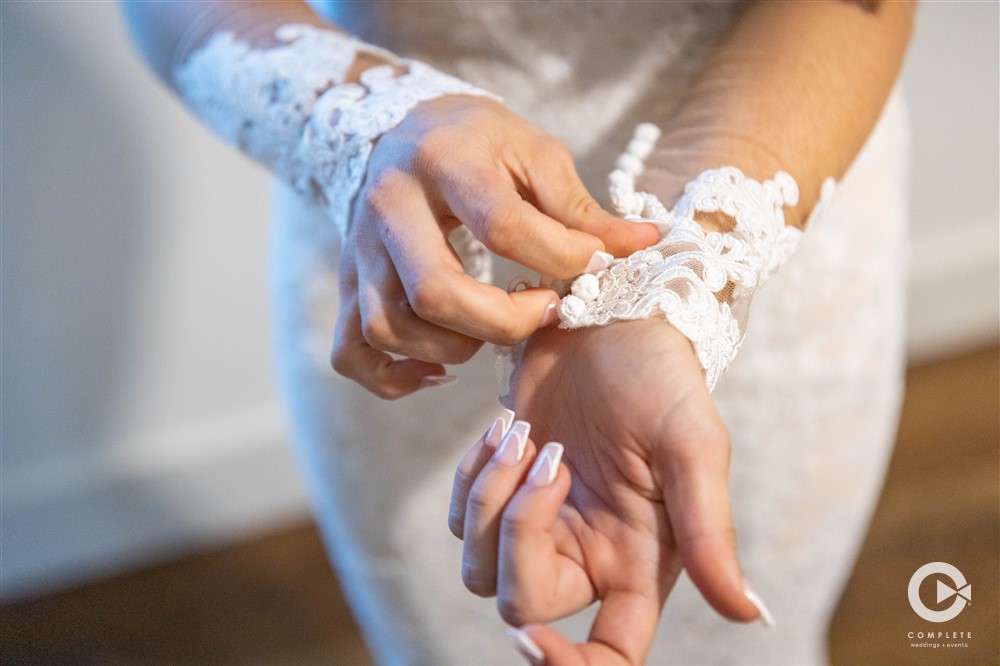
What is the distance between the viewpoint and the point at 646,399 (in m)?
0.41

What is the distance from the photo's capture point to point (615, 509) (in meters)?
0.42

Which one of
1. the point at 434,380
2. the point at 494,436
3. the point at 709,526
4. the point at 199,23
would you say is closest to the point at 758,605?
the point at 709,526

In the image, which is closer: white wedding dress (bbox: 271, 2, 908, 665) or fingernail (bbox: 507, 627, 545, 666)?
fingernail (bbox: 507, 627, 545, 666)

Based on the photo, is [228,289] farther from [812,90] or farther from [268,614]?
[812,90]

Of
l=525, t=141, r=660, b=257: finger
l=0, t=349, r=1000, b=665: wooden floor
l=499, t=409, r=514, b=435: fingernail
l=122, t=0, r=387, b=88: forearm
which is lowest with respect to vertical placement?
l=0, t=349, r=1000, b=665: wooden floor

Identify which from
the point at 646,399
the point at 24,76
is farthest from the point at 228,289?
the point at 646,399

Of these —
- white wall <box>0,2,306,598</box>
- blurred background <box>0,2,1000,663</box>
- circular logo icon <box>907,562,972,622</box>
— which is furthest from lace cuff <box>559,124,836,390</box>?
white wall <box>0,2,306,598</box>

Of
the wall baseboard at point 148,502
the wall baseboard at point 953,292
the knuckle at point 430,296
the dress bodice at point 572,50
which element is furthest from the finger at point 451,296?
the wall baseboard at point 953,292

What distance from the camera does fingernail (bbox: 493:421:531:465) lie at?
0.42 m

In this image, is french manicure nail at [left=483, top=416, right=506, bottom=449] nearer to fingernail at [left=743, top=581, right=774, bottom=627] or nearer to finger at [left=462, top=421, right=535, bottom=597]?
finger at [left=462, top=421, right=535, bottom=597]

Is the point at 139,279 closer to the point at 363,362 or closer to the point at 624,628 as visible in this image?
the point at 363,362

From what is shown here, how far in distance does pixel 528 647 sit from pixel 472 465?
10 cm

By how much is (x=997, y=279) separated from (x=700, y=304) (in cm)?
148

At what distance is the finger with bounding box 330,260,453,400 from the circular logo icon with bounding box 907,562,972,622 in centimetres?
44
